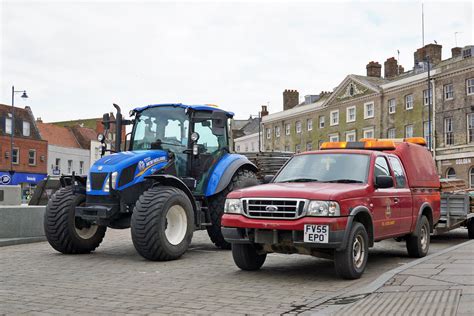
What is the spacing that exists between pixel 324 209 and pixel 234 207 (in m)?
1.40

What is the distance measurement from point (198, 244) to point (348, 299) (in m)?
6.83

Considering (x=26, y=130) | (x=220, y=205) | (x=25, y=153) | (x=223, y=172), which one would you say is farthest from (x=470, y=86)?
(x=26, y=130)

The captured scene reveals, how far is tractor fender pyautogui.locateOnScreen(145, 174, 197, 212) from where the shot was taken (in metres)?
9.84

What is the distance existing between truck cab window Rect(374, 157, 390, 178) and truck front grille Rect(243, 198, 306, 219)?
181 centimetres

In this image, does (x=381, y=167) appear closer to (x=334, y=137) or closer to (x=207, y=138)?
(x=207, y=138)

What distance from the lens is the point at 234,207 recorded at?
8.20 m

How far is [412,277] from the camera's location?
288 inches

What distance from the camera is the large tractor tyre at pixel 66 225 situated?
33.4 ft

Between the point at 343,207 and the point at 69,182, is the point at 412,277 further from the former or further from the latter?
the point at 69,182

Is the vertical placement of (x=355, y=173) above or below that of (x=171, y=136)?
below

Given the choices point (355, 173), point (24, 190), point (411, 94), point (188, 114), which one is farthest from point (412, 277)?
point (24, 190)

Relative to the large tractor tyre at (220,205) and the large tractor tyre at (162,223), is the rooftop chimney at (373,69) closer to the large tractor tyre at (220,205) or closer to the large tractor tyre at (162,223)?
the large tractor tyre at (220,205)

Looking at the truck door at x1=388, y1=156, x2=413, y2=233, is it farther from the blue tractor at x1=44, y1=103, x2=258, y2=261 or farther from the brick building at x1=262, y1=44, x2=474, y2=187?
the brick building at x1=262, y1=44, x2=474, y2=187

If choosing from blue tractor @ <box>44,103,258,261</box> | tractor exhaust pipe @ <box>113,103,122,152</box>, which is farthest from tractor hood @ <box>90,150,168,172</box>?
tractor exhaust pipe @ <box>113,103,122,152</box>
